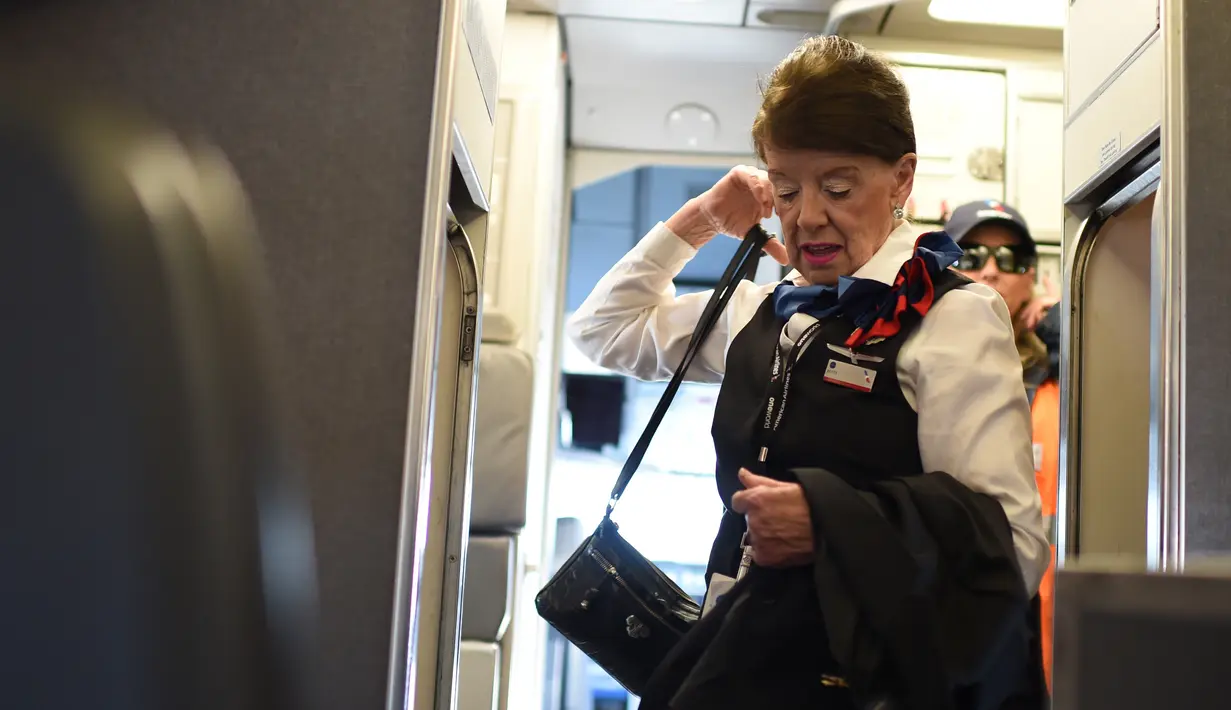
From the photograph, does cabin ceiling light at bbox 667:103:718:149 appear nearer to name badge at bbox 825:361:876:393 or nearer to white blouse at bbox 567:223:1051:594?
white blouse at bbox 567:223:1051:594

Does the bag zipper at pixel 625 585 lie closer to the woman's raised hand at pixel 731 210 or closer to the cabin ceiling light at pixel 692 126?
the woman's raised hand at pixel 731 210

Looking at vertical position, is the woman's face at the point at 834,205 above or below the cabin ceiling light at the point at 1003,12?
below

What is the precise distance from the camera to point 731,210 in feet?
4.89

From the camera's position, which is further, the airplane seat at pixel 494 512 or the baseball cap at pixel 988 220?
the baseball cap at pixel 988 220

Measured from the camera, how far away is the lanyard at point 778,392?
1.14 m

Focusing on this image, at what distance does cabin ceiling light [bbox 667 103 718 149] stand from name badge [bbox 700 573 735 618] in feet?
10.2

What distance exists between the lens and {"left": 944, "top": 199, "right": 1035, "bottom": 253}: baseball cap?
100 inches

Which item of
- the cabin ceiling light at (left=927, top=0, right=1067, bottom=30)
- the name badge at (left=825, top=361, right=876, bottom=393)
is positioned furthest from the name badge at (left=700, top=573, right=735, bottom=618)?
the cabin ceiling light at (left=927, top=0, right=1067, bottom=30)

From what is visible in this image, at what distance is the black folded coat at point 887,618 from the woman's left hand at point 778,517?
A: 0.6 inches

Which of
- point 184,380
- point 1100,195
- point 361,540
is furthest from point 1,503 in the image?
point 1100,195

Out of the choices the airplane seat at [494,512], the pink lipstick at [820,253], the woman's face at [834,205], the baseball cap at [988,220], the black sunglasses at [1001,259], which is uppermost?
the baseball cap at [988,220]

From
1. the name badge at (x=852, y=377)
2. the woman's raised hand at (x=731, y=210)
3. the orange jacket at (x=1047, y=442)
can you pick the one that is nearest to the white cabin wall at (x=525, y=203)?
the orange jacket at (x=1047, y=442)

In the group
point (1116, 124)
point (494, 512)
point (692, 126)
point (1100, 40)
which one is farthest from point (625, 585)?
point (692, 126)

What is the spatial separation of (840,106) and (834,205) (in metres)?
0.11
